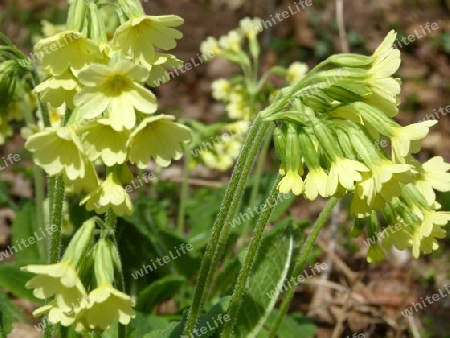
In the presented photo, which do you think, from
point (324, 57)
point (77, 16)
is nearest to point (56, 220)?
point (77, 16)

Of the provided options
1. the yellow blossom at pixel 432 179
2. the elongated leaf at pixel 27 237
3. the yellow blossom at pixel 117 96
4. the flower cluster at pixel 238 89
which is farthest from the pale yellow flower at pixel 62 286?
the flower cluster at pixel 238 89

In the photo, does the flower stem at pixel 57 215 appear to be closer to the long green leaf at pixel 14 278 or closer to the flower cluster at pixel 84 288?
the flower cluster at pixel 84 288

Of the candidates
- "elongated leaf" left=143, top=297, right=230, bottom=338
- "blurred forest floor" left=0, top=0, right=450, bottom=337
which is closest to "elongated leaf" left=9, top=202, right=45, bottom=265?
"blurred forest floor" left=0, top=0, right=450, bottom=337

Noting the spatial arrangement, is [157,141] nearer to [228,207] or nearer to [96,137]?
[96,137]

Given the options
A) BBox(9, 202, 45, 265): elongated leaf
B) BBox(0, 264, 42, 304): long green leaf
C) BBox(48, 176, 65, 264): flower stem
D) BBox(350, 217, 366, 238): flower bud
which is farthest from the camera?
BBox(9, 202, 45, 265): elongated leaf

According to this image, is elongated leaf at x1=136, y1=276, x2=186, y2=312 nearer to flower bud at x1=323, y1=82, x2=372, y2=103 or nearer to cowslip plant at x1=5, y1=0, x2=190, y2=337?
cowslip plant at x1=5, y1=0, x2=190, y2=337

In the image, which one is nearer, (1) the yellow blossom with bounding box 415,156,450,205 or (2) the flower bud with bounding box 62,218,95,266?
(2) the flower bud with bounding box 62,218,95,266
